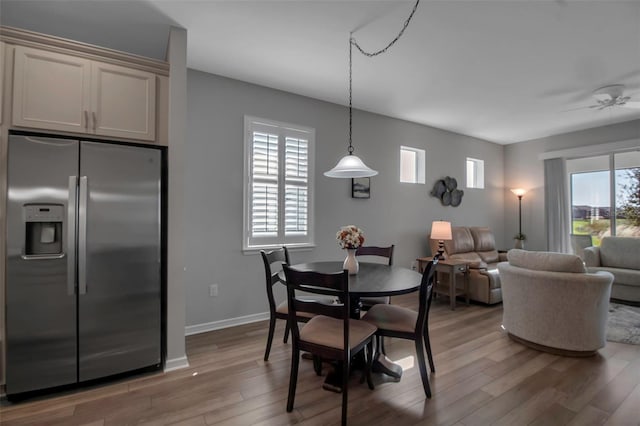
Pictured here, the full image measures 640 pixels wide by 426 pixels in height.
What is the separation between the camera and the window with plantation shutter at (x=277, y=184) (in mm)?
3523

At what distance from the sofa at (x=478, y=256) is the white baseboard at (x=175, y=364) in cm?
382

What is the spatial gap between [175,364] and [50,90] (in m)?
2.30

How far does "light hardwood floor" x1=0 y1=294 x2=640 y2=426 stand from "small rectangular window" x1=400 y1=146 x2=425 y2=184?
3.08 m

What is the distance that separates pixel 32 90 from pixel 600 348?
5074 millimetres

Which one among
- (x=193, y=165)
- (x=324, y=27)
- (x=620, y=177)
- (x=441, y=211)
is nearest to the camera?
(x=324, y=27)

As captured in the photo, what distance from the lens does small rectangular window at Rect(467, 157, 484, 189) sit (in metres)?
6.16

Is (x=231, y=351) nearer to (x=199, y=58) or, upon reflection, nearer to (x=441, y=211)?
(x=199, y=58)

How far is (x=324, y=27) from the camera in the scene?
2.51 meters

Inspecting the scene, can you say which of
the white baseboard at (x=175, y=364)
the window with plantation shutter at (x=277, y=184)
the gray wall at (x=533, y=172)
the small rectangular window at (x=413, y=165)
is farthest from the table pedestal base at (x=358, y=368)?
the gray wall at (x=533, y=172)

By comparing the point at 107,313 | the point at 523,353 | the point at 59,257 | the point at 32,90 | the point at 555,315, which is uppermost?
the point at 32,90

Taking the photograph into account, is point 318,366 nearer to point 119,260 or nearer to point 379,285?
point 379,285

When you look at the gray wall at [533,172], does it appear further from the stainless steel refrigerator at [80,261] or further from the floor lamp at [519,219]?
the stainless steel refrigerator at [80,261]

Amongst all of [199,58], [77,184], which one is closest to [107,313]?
[77,184]

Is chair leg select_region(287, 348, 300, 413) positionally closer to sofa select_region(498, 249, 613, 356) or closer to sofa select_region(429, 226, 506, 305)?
sofa select_region(498, 249, 613, 356)
